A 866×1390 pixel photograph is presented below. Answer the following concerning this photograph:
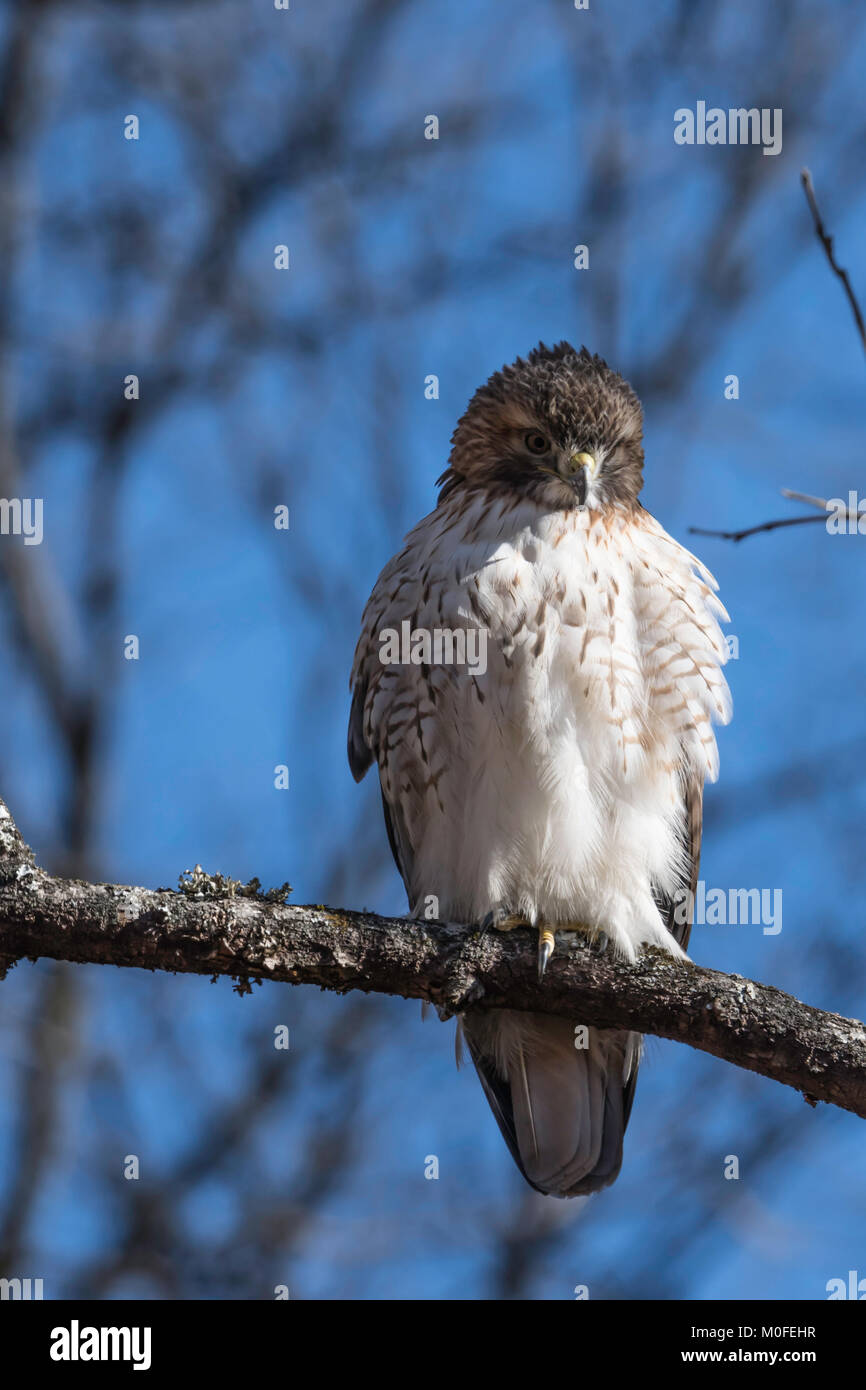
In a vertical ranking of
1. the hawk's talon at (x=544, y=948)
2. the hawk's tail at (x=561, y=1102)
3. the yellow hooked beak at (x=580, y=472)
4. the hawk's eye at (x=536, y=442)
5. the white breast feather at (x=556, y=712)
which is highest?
the hawk's eye at (x=536, y=442)

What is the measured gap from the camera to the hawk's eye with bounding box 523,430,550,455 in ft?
14.4

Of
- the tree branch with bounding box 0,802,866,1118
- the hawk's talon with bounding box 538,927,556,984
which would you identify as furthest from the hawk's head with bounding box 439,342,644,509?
the tree branch with bounding box 0,802,866,1118

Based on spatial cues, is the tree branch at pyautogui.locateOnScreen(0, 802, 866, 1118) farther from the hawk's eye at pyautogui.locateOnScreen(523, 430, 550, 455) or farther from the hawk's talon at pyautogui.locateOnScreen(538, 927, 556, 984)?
the hawk's eye at pyautogui.locateOnScreen(523, 430, 550, 455)

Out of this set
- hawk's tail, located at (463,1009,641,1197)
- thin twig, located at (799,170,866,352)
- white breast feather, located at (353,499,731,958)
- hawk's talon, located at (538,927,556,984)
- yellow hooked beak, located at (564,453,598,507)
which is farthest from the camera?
hawk's tail, located at (463,1009,641,1197)

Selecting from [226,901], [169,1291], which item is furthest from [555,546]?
[169,1291]

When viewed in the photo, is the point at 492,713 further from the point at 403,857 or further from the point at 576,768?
the point at 403,857

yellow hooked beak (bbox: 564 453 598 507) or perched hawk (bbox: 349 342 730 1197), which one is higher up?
yellow hooked beak (bbox: 564 453 598 507)

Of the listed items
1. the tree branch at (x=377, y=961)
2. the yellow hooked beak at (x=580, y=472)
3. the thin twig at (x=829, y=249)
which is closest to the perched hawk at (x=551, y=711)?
the yellow hooked beak at (x=580, y=472)

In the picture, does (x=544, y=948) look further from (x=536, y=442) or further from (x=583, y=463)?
(x=536, y=442)

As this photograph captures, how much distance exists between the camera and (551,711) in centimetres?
403

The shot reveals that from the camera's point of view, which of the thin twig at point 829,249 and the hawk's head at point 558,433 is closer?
the thin twig at point 829,249

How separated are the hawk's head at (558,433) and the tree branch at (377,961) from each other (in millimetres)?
1428

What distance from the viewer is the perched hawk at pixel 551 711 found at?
4035 millimetres

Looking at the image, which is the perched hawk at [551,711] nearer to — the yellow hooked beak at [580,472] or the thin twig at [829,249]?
the yellow hooked beak at [580,472]
